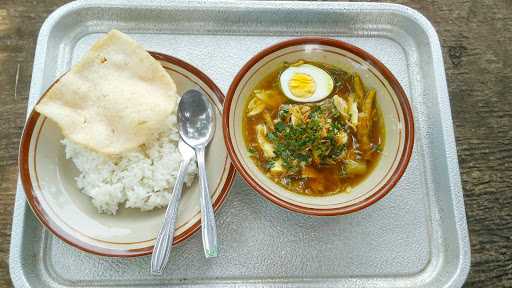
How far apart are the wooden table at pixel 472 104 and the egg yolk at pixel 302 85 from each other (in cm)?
75

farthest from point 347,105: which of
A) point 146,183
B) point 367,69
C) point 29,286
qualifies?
point 29,286

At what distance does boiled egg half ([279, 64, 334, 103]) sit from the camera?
6.35 ft

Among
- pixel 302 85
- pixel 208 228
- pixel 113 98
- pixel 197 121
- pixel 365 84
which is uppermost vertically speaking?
pixel 365 84

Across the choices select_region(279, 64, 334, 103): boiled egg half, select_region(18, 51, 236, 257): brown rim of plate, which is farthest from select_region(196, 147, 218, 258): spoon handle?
select_region(279, 64, 334, 103): boiled egg half

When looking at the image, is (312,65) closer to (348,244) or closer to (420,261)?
(348,244)

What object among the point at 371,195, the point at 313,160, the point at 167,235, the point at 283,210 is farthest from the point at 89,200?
the point at 371,195

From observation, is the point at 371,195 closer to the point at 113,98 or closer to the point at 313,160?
the point at 313,160

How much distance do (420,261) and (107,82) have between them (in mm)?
1427

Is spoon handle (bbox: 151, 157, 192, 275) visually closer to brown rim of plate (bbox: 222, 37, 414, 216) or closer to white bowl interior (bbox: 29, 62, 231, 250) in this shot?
white bowl interior (bbox: 29, 62, 231, 250)

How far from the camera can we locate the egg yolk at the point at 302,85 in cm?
194

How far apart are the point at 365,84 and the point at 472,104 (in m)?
0.66

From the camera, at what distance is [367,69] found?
1.90 metres

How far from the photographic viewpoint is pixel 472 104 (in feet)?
7.41

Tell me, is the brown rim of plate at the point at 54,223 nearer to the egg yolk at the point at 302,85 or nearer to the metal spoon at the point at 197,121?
the metal spoon at the point at 197,121
